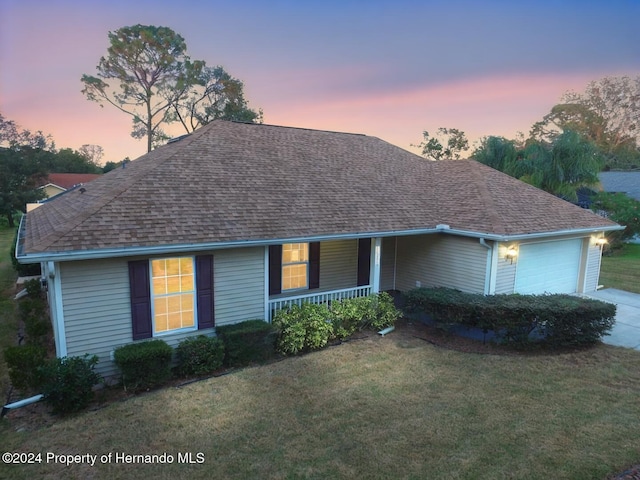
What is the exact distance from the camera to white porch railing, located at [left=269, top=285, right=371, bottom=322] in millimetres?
9440

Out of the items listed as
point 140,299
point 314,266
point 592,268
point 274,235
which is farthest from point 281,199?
point 592,268

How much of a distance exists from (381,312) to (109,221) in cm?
700

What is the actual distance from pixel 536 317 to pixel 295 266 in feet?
20.8

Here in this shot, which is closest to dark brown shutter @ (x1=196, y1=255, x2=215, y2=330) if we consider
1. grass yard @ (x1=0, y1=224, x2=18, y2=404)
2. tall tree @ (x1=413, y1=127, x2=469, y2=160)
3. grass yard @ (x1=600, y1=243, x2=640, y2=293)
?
grass yard @ (x1=0, y1=224, x2=18, y2=404)

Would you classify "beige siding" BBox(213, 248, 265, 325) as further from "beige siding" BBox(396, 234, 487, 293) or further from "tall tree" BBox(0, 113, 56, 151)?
"tall tree" BBox(0, 113, 56, 151)

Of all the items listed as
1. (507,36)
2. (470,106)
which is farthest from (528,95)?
(507,36)

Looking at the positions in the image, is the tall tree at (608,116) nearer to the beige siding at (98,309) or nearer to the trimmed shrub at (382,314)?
the trimmed shrub at (382,314)

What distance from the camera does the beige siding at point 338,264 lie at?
39.3 feet

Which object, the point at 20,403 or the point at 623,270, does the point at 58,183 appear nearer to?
the point at 20,403

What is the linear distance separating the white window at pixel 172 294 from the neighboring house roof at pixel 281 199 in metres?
0.64

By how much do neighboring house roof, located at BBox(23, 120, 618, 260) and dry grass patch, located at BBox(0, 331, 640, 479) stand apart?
9.63ft

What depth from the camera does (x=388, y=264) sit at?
1342 cm

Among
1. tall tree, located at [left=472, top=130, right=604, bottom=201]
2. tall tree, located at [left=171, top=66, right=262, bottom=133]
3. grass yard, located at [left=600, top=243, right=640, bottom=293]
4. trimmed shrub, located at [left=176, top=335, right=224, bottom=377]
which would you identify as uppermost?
tall tree, located at [left=171, top=66, right=262, bottom=133]

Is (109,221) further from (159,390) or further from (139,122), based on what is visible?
(139,122)
